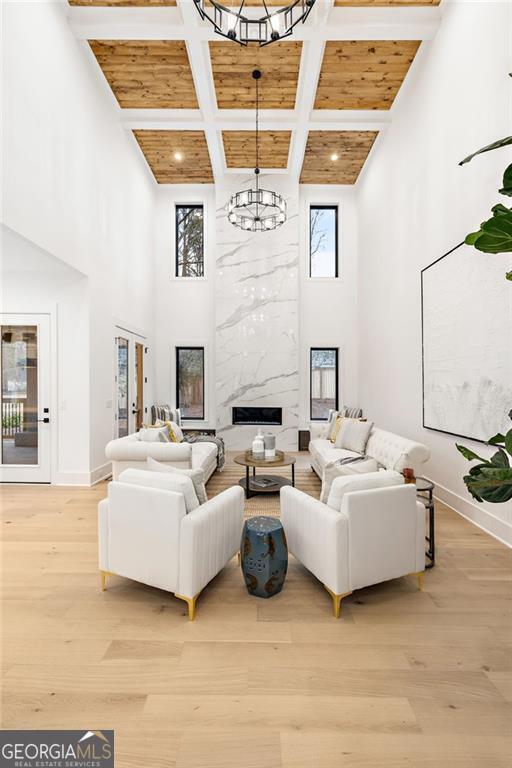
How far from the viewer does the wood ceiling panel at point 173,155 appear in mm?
6966

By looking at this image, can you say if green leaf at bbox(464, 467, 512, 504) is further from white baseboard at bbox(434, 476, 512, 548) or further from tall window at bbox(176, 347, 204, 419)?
tall window at bbox(176, 347, 204, 419)

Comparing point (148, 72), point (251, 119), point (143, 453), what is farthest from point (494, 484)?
point (251, 119)

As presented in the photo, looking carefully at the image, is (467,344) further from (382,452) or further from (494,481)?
(494,481)

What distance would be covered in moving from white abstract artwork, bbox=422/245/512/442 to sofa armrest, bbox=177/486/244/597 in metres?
2.42

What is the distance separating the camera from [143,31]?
468 centimetres

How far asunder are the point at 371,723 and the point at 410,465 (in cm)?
264

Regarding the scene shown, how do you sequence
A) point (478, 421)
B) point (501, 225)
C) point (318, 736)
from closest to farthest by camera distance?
1. point (501, 225)
2. point (318, 736)
3. point (478, 421)

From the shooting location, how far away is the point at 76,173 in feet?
16.1

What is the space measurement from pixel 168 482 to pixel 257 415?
5.91 metres

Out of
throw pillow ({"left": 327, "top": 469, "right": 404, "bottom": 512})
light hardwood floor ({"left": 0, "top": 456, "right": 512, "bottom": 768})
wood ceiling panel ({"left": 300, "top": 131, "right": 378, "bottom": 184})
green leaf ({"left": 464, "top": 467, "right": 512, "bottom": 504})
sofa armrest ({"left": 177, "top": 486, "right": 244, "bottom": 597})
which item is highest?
wood ceiling panel ({"left": 300, "top": 131, "right": 378, "bottom": 184})

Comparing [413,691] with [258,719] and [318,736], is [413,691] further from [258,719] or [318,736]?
[258,719]

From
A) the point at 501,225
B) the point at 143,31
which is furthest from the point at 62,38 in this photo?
the point at 501,225

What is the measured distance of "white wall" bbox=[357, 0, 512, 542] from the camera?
3.56m

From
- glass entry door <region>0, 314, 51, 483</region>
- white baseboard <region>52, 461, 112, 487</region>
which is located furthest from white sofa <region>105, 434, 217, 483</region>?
glass entry door <region>0, 314, 51, 483</region>
